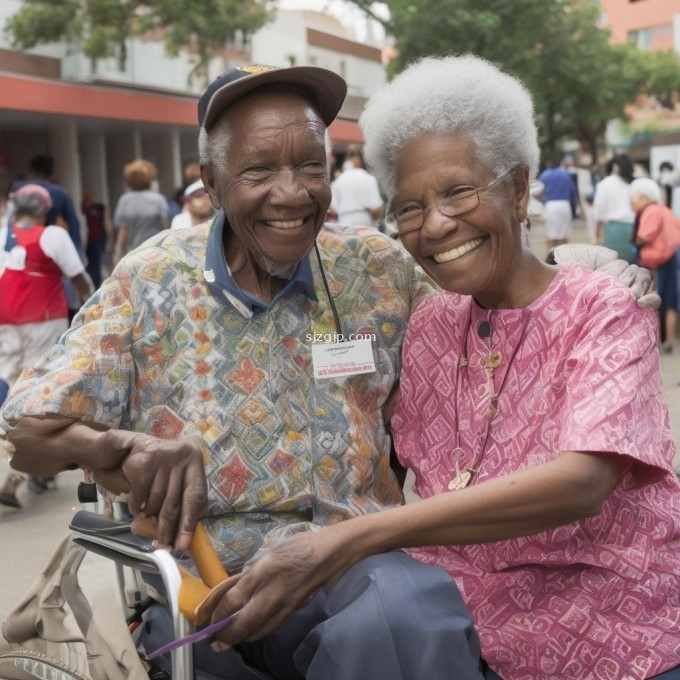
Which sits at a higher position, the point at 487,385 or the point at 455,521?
the point at 487,385

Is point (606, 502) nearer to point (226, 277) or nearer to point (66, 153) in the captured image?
point (226, 277)

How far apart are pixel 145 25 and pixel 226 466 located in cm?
1831

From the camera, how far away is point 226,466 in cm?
225

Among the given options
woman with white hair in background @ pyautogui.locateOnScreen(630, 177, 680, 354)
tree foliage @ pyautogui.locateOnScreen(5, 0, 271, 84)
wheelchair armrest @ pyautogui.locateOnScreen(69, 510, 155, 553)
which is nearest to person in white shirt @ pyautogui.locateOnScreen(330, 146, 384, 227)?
woman with white hair in background @ pyautogui.locateOnScreen(630, 177, 680, 354)

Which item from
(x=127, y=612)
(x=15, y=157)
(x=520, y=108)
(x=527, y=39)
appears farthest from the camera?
(x=527, y=39)

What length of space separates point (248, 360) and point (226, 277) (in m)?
0.20

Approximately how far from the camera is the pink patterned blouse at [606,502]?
1.93 m

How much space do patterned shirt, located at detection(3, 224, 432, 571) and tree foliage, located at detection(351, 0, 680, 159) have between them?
22036 millimetres

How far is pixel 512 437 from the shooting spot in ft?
6.92

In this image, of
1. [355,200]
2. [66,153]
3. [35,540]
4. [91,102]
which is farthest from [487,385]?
[66,153]

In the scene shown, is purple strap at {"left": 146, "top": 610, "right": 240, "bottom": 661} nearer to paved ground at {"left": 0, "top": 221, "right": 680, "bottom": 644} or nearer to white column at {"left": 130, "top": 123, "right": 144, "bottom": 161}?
paved ground at {"left": 0, "top": 221, "right": 680, "bottom": 644}

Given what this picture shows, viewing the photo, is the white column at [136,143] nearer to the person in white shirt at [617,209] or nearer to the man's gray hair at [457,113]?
the person in white shirt at [617,209]

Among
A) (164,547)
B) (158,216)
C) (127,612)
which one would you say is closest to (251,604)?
(164,547)

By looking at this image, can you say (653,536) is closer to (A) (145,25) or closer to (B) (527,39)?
(A) (145,25)
